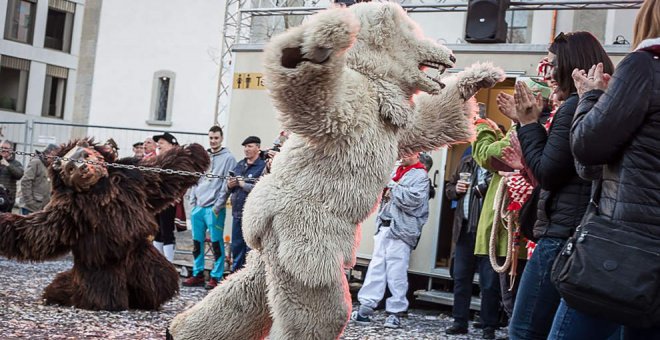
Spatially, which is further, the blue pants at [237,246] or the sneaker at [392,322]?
the blue pants at [237,246]

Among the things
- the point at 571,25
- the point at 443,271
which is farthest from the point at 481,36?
the point at 571,25

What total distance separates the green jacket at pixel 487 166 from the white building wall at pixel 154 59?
76.0 ft

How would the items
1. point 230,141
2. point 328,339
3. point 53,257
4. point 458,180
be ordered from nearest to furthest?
point 328,339 < point 53,257 < point 458,180 < point 230,141

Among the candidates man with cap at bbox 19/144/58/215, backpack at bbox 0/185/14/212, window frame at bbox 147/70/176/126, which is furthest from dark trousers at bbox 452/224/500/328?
window frame at bbox 147/70/176/126

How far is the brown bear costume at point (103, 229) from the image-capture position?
733 centimetres

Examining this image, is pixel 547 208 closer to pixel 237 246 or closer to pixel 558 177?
pixel 558 177

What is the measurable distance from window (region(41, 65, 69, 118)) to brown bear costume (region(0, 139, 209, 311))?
32.1 meters

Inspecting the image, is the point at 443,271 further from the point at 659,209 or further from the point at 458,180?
the point at 659,209

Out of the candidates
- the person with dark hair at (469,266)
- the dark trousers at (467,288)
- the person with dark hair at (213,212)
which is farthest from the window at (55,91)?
the dark trousers at (467,288)

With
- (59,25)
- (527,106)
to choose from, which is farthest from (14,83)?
(527,106)

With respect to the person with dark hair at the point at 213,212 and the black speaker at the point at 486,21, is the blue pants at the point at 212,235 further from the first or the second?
the black speaker at the point at 486,21

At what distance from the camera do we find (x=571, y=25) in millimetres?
16562

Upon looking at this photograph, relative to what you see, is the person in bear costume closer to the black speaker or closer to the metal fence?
the black speaker

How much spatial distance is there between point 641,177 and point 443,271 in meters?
7.06
